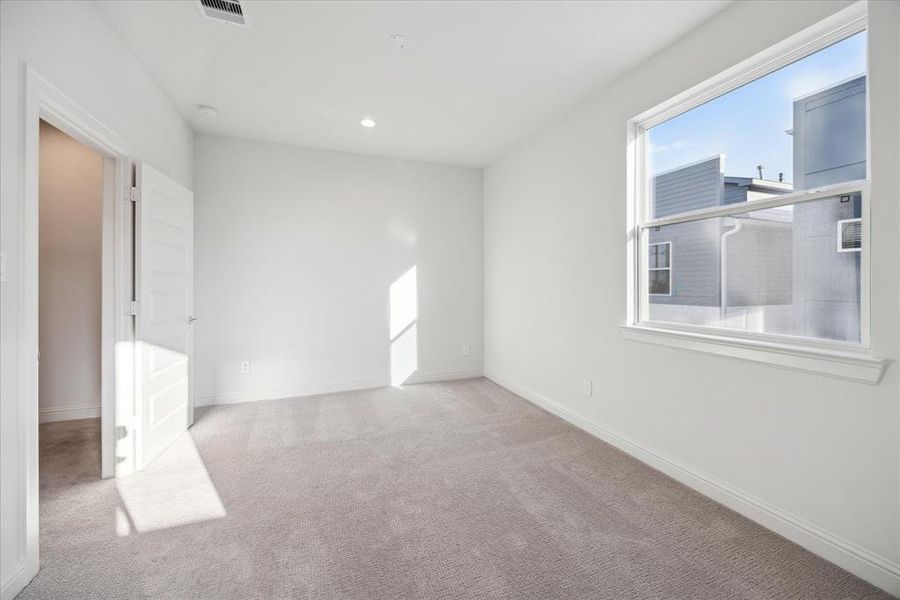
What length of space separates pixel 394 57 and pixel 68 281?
3402 mm

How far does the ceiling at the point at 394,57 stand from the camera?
221 cm

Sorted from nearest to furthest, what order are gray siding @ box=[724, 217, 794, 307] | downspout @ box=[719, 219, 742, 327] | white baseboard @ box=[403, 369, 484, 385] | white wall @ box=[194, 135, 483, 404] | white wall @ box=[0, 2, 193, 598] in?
white wall @ box=[0, 2, 193, 598]
gray siding @ box=[724, 217, 794, 307]
downspout @ box=[719, 219, 742, 327]
white wall @ box=[194, 135, 483, 404]
white baseboard @ box=[403, 369, 484, 385]

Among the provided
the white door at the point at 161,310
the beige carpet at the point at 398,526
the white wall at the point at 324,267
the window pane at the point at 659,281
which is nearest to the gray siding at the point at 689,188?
the window pane at the point at 659,281

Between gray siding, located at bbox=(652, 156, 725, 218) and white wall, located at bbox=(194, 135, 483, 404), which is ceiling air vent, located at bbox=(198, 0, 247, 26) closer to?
white wall, located at bbox=(194, 135, 483, 404)

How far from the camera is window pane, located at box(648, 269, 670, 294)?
271 cm

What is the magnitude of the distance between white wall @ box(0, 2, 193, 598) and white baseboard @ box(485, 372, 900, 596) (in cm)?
322

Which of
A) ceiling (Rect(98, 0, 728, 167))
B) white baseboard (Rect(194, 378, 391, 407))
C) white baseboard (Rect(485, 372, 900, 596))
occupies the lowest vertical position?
white baseboard (Rect(485, 372, 900, 596))

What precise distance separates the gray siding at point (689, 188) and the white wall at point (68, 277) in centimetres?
448

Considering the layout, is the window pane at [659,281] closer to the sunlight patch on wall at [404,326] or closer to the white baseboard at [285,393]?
the sunlight patch on wall at [404,326]

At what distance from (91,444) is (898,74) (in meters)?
5.04

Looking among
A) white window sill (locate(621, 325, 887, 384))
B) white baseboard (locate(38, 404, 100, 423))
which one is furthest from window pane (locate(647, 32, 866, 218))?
white baseboard (locate(38, 404, 100, 423))

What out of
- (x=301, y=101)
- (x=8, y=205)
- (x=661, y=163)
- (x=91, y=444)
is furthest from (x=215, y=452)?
(x=661, y=163)

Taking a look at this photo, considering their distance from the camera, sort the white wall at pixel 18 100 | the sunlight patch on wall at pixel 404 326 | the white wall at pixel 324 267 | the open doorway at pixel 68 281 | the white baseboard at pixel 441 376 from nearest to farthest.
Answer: the white wall at pixel 18 100
the open doorway at pixel 68 281
the white wall at pixel 324 267
the sunlight patch on wall at pixel 404 326
the white baseboard at pixel 441 376

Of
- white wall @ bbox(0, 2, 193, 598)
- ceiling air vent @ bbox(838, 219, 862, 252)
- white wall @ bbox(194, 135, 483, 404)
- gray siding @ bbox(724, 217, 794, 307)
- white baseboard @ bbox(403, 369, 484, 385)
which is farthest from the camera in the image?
white baseboard @ bbox(403, 369, 484, 385)
